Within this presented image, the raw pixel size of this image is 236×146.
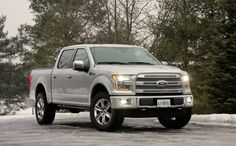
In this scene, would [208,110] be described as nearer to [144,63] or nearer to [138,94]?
[144,63]

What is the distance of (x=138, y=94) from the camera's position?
34.7 feet

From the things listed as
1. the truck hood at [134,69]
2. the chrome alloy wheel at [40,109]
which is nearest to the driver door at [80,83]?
the truck hood at [134,69]

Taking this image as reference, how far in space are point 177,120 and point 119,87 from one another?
212 centimetres

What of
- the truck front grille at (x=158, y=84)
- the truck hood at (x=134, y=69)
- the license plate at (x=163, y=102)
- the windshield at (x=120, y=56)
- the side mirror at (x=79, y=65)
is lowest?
the license plate at (x=163, y=102)

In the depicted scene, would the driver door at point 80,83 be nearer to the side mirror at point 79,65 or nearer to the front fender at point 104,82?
the side mirror at point 79,65

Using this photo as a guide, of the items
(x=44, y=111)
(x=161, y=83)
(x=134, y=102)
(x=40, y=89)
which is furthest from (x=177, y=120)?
(x=40, y=89)

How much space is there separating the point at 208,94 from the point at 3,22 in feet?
163

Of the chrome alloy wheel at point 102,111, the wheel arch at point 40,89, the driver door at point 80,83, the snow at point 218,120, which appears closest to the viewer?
the chrome alloy wheel at point 102,111

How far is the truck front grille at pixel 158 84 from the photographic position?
10586 mm

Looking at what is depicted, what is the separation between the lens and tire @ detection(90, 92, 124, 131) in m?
10.5

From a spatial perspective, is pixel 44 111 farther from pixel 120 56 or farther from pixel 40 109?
pixel 120 56

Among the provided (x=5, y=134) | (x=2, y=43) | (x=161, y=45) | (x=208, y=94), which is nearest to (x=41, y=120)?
(x=5, y=134)

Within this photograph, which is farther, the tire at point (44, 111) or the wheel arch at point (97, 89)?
the tire at point (44, 111)

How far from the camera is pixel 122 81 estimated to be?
34.5 feet
